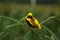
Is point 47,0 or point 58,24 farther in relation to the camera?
point 47,0

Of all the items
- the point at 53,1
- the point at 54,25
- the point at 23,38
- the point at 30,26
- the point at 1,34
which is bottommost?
the point at 53,1

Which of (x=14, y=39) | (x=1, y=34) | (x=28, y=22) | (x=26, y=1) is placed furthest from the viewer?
(x=26, y=1)

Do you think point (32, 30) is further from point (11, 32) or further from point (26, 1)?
point (26, 1)

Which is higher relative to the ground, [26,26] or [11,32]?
[26,26]

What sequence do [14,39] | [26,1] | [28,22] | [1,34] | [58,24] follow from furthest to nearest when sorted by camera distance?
[26,1] < [58,24] < [14,39] < [1,34] < [28,22]

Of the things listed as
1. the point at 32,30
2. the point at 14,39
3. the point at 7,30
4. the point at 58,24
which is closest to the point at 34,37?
the point at 32,30

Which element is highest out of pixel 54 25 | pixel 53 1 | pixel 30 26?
pixel 30 26

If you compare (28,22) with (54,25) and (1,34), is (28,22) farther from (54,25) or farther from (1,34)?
(54,25)

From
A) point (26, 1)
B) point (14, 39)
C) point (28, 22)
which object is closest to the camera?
point (28, 22)

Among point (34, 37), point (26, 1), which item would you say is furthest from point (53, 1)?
point (34, 37)
